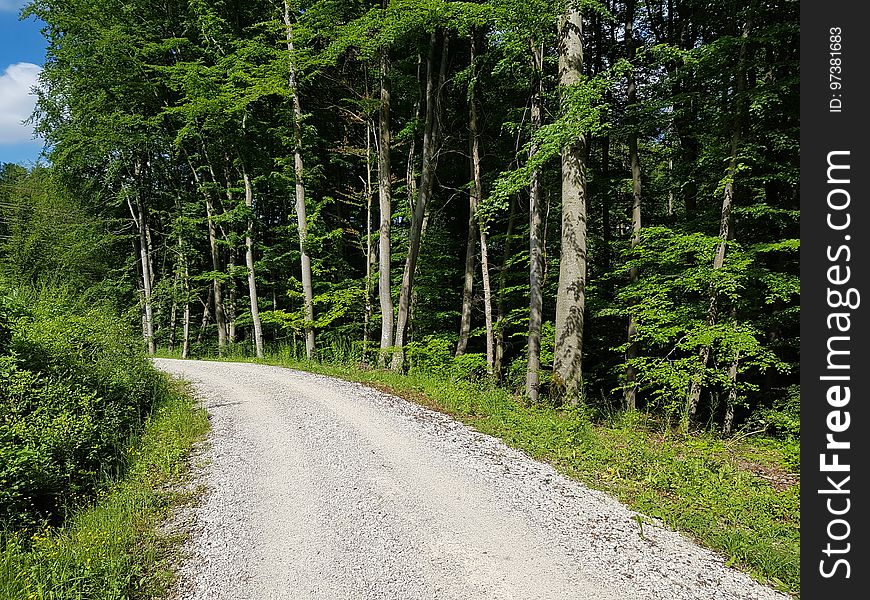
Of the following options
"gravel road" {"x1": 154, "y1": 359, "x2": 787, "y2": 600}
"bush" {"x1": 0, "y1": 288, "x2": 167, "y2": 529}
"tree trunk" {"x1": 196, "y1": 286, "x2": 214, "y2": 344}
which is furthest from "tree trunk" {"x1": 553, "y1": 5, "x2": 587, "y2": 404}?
"tree trunk" {"x1": 196, "y1": 286, "x2": 214, "y2": 344}

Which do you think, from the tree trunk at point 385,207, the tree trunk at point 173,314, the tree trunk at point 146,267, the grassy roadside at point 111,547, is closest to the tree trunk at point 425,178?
the tree trunk at point 385,207

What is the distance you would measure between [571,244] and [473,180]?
224 inches

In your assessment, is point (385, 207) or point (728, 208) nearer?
point (728, 208)

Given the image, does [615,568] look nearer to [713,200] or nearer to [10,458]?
[10,458]

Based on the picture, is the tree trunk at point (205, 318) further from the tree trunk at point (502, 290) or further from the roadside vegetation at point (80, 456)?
the tree trunk at point (502, 290)

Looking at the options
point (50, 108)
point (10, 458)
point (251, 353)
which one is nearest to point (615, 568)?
point (10, 458)

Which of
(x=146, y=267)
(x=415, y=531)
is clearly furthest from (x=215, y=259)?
(x=415, y=531)

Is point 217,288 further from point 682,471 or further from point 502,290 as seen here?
point 682,471

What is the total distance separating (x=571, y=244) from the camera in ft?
24.9

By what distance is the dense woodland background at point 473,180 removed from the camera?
8.06 m

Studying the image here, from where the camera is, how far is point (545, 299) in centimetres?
1398

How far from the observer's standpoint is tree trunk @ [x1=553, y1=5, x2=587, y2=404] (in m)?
7.41

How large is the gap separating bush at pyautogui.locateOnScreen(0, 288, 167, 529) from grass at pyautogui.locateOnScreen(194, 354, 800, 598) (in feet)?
17.4

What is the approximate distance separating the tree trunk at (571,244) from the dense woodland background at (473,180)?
39 mm
